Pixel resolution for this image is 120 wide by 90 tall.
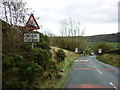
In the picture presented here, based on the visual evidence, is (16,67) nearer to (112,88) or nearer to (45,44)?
(112,88)

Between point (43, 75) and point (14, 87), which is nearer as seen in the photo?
point (14, 87)

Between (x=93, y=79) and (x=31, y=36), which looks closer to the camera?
(x=31, y=36)

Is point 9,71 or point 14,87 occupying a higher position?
point 9,71

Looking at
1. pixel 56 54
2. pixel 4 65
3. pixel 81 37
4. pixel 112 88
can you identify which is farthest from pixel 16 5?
pixel 81 37

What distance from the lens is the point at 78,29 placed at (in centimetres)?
6988

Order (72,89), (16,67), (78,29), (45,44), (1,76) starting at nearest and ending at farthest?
(1,76) → (16,67) → (72,89) → (45,44) → (78,29)

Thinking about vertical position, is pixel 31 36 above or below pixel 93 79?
above

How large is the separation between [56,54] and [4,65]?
517 inches

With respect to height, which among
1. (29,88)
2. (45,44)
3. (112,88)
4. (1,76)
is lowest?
(112,88)

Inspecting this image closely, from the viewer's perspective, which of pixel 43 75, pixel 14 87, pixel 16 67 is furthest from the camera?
pixel 43 75

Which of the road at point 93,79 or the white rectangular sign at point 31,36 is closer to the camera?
the white rectangular sign at point 31,36

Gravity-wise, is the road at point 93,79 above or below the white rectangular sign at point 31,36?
below

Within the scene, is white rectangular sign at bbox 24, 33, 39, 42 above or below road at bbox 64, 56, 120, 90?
above

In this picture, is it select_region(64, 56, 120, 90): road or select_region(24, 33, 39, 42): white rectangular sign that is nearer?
select_region(24, 33, 39, 42): white rectangular sign
